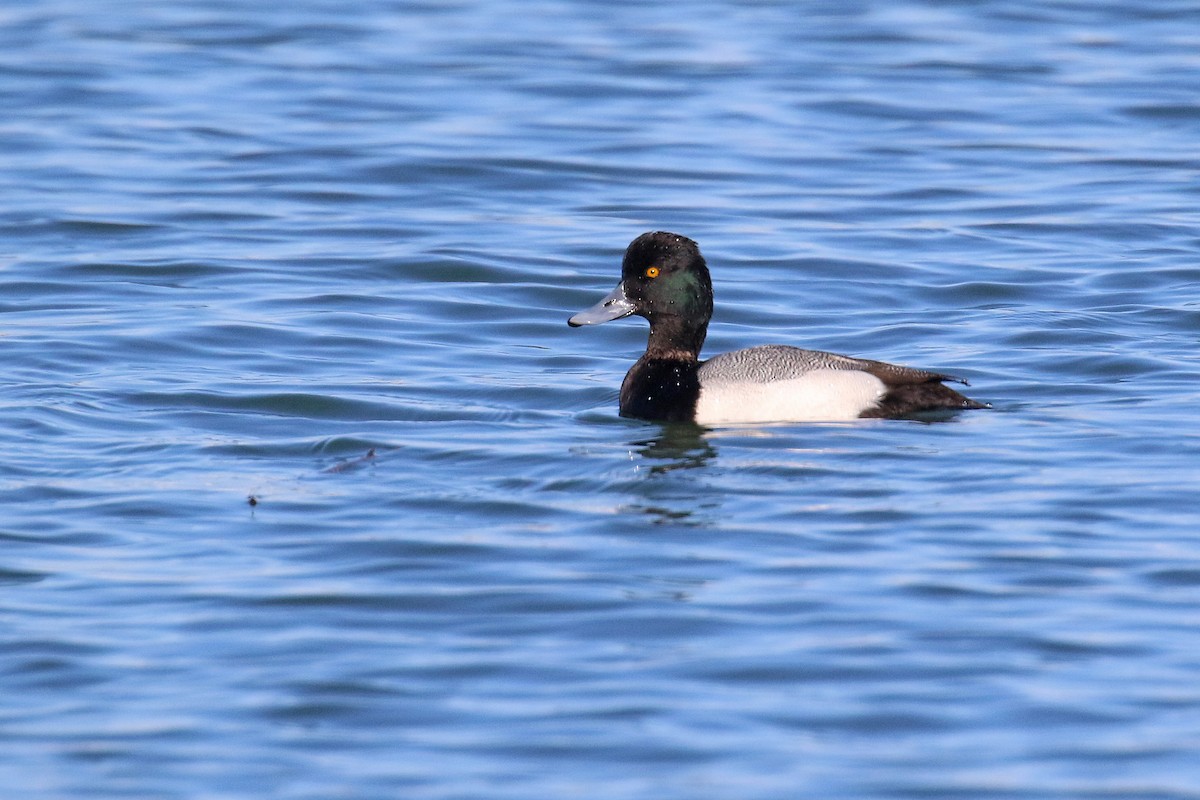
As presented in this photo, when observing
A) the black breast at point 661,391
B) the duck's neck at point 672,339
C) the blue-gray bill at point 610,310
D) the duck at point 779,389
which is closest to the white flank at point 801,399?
the duck at point 779,389

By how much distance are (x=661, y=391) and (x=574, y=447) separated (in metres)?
0.80

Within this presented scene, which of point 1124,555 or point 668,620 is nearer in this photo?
point 668,620

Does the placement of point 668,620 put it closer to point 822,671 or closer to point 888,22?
point 822,671

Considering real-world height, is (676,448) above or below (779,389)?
below

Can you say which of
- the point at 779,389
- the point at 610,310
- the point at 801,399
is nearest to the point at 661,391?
the point at 779,389

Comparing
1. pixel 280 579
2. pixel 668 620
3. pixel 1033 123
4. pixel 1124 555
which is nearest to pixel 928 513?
pixel 1124 555

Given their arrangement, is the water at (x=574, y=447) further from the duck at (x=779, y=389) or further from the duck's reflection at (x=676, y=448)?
the duck at (x=779, y=389)

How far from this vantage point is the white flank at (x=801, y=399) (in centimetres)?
962

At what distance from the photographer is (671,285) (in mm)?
10500

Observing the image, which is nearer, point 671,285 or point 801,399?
point 801,399

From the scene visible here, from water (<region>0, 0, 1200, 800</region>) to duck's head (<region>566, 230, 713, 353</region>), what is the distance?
60cm

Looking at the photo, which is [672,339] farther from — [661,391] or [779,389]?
[779,389]

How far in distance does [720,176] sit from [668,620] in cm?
1051

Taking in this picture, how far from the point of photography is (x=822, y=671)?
20.9 ft
